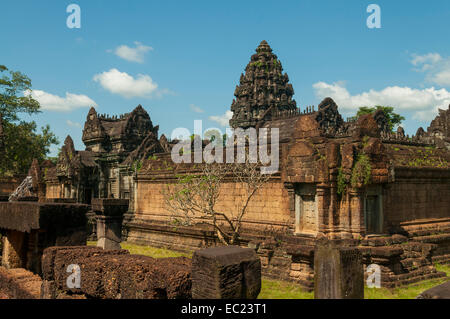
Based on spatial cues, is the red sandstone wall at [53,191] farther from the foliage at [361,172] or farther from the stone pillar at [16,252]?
the foliage at [361,172]

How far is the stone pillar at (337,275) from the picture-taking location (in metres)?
5.57

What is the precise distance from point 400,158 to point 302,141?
3.77 metres

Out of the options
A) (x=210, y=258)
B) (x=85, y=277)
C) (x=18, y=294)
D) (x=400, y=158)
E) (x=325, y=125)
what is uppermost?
(x=325, y=125)

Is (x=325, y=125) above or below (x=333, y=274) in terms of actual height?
above

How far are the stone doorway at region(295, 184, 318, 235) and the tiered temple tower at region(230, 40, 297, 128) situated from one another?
103 feet

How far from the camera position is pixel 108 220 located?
10586mm

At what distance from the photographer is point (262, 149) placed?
13859mm

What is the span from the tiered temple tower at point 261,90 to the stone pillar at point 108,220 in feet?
107

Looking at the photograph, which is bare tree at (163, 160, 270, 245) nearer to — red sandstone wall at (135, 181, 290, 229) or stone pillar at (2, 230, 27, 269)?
red sandstone wall at (135, 181, 290, 229)

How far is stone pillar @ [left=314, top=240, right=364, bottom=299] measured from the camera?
557 centimetres

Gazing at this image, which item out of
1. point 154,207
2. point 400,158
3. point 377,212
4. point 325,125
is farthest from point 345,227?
point 325,125
